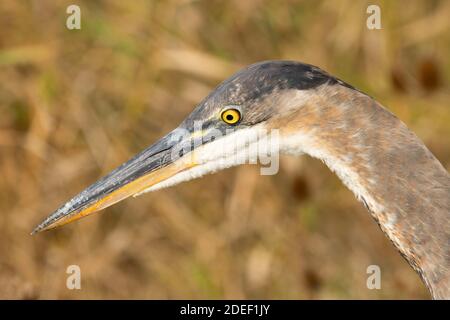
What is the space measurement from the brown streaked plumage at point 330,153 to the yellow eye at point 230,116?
0.5 inches

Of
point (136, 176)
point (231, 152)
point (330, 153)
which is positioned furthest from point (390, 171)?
point (136, 176)

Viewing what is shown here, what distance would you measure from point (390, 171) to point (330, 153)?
20 centimetres

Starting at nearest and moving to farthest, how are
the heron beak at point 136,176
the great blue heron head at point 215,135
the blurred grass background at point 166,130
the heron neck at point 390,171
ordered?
the heron neck at point 390,171, the great blue heron head at point 215,135, the heron beak at point 136,176, the blurred grass background at point 166,130

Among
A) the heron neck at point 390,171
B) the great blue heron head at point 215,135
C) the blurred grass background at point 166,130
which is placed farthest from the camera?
the blurred grass background at point 166,130

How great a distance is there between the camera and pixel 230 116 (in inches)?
106

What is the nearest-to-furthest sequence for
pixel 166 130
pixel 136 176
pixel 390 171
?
pixel 390 171 → pixel 136 176 → pixel 166 130

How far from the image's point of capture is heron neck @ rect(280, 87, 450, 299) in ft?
7.98

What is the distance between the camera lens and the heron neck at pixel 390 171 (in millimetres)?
2434

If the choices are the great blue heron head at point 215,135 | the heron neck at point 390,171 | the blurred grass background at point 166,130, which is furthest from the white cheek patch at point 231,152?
the blurred grass background at point 166,130

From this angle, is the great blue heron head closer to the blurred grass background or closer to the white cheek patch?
the white cheek patch

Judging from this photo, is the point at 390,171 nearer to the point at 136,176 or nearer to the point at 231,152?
the point at 231,152

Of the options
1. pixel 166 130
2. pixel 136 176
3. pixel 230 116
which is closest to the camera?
pixel 230 116

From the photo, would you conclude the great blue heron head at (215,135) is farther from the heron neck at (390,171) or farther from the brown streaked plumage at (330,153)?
the heron neck at (390,171)
